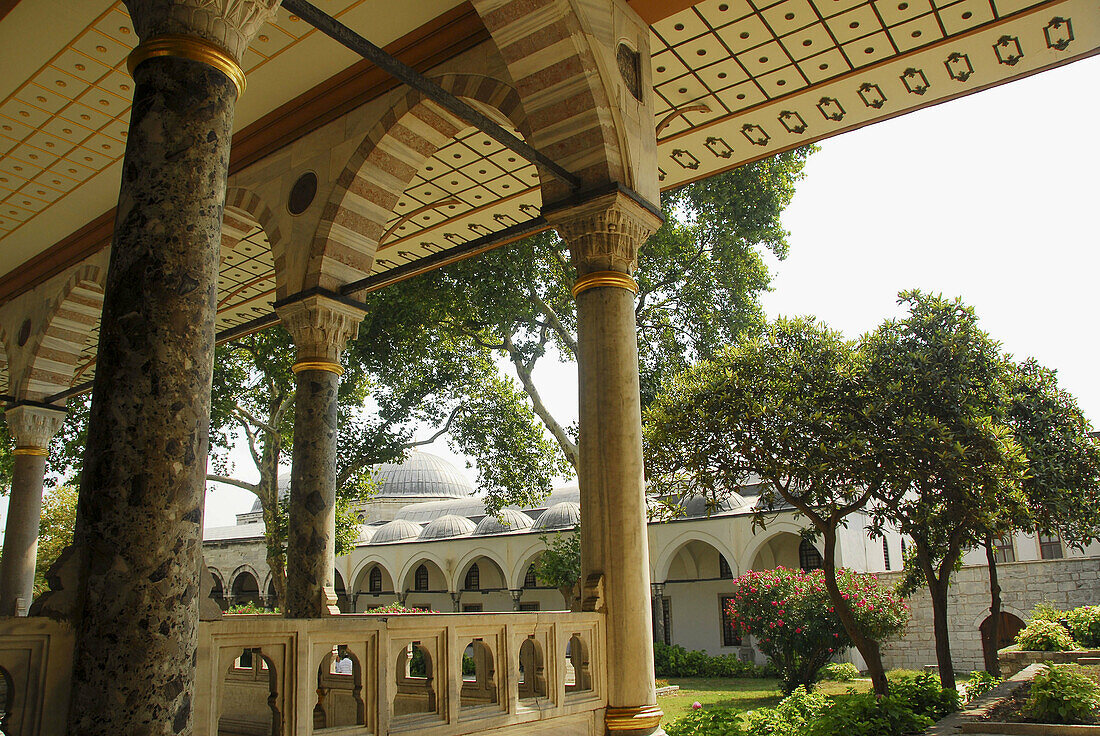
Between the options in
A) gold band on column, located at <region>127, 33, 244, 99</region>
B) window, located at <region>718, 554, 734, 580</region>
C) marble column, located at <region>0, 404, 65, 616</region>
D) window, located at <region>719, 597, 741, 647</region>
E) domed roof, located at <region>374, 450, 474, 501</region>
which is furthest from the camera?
domed roof, located at <region>374, 450, 474, 501</region>

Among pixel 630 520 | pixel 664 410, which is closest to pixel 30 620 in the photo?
pixel 630 520

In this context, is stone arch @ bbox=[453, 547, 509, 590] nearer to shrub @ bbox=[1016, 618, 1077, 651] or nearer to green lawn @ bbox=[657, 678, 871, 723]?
green lawn @ bbox=[657, 678, 871, 723]

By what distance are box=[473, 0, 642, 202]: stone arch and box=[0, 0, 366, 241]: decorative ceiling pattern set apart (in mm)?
1619

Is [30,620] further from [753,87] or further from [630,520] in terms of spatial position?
[753,87]

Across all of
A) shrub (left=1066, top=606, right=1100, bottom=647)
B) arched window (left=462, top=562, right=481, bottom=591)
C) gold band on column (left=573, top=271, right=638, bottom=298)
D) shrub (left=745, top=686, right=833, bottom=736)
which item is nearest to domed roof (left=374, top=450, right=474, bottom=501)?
arched window (left=462, top=562, right=481, bottom=591)

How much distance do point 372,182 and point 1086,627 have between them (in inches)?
516

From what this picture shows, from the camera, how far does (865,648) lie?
31.6 ft

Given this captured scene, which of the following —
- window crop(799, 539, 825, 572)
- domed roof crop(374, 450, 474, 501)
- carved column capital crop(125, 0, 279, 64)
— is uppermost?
domed roof crop(374, 450, 474, 501)

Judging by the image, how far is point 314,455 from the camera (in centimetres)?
686

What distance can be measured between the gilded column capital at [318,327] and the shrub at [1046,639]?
455 inches

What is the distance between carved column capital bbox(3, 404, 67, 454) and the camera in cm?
1077

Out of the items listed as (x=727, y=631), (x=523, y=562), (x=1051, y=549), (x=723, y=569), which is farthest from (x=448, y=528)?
(x=1051, y=549)

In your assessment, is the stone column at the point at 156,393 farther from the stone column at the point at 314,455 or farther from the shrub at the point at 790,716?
the shrub at the point at 790,716

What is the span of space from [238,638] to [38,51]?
223 inches
